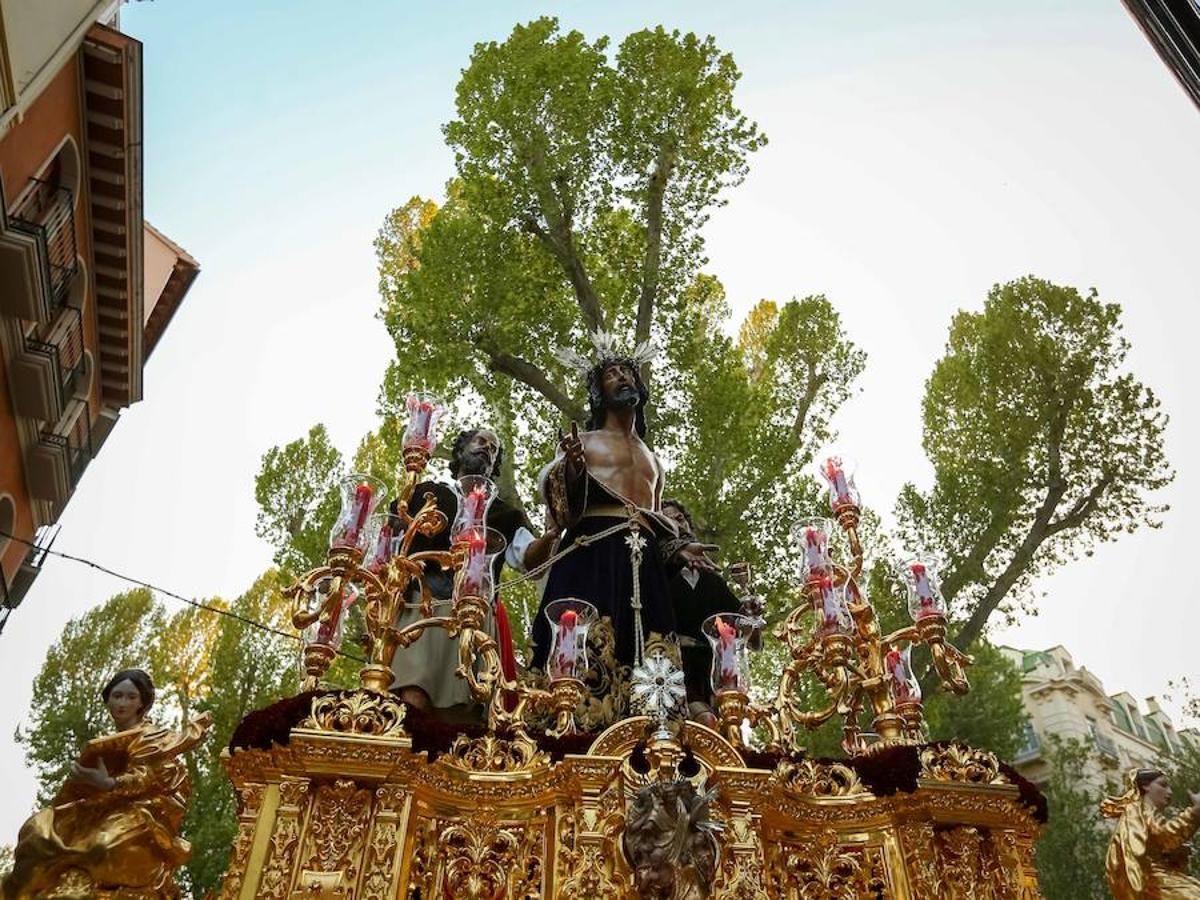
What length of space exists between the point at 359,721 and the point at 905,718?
9.53 ft

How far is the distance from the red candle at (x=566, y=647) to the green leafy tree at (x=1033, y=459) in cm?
970

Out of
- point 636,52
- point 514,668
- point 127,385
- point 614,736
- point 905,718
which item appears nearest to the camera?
point 614,736

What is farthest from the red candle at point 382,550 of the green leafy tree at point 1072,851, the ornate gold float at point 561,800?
the green leafy tree at point 1072,851

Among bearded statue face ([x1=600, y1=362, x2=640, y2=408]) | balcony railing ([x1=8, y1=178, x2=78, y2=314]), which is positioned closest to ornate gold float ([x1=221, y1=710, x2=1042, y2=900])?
bearded statue face ([x1=600, y1=362, x2=640, y2=408])

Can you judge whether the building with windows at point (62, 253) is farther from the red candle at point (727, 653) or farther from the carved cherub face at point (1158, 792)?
the carved cherub face at point (1158, 792)

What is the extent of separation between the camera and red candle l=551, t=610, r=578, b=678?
4.52 m

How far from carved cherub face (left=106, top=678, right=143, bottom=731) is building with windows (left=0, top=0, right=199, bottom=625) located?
330 inches

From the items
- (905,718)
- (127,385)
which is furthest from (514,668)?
(127,385)

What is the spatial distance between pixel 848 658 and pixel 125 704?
3.59 metres

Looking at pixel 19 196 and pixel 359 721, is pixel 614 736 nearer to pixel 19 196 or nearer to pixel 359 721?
pixel 359 721

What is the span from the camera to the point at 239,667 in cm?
1556

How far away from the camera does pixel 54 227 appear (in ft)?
39.8

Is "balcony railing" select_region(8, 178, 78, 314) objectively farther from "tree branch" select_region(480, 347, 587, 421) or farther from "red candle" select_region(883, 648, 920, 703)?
"red candle" select_region(883, 648, 920, 703)

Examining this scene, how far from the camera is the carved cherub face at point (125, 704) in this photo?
3.61 meters
